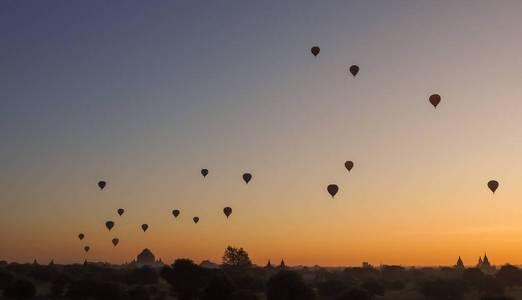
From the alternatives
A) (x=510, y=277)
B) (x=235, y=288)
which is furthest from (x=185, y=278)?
(x=510, y=277)

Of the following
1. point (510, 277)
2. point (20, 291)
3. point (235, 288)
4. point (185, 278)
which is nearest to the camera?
point (235, 288)

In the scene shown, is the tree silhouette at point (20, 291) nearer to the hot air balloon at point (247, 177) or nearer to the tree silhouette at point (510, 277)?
the hot air balloon at point (247, 177)

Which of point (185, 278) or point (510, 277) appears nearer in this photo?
point (185, 278)

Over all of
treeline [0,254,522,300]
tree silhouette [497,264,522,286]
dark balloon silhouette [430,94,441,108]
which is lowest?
treeline [0,254,522,300]

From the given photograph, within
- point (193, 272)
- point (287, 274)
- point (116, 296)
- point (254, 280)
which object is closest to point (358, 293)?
point (287, 274)

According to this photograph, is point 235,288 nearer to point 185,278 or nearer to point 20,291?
point 185,278

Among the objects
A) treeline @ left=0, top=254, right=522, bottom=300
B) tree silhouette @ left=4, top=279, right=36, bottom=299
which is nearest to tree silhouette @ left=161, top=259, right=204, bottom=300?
treeline @ left=0, top=254, right=522, bottom=300

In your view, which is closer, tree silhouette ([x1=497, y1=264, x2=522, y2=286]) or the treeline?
the treeline

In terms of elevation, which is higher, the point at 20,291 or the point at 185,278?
the point at 185,278

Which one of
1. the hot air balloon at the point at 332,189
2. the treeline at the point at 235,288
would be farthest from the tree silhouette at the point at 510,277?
the hot air balloon at the point at 332,189

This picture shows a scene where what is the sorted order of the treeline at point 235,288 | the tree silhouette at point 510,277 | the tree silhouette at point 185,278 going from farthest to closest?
the tree silhouette at point 510,277 < the tree silhouette at point 185,278 < the treeline at point 235,288

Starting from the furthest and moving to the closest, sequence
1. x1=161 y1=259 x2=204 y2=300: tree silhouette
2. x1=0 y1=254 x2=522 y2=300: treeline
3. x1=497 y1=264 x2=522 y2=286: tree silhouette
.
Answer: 1. x1=497 y1=264 x2=522 y2=286: tree silhouette
2. x1=161 y1=259 x2=204 y2=300: tree silhouette
3. x1=0 y1=254 x2=522 y2=300: treeline

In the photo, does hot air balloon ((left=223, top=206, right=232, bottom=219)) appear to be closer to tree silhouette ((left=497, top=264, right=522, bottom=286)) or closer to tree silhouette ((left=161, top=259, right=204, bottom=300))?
tree silhouette ((left=161, top=259, right=204, bottom=300))

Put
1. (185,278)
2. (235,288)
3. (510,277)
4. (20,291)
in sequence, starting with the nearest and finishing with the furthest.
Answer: (235,288)
(20,291)
(185,278)
(510,277)
